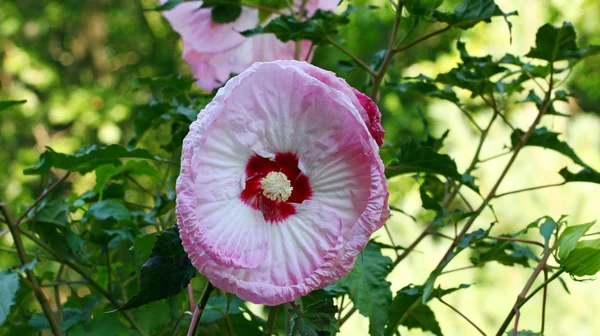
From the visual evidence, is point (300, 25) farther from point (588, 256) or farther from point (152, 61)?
point (152, 61)

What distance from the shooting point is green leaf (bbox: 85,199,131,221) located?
62 centimetres

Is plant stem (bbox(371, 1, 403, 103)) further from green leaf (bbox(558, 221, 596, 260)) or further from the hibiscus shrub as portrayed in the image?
green leaf (bbox(558, 221, 596, 260))

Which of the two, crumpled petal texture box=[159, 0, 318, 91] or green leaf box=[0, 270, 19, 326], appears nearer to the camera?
green leaf box=[0, 270, 19, 326]

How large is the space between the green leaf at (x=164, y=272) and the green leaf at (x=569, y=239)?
Result: 0.85 ft

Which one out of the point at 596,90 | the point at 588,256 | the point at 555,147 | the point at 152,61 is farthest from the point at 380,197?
the point at 152,61

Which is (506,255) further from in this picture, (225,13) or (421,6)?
(225,13)

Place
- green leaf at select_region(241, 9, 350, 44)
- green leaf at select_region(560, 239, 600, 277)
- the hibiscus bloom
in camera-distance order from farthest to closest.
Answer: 1. green leaf at select_region(241, 9, 350, 44)
2. green leaf at select_region(560, 239, 600, 277)
3. the hibiscus bloom

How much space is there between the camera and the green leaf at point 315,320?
424 mm

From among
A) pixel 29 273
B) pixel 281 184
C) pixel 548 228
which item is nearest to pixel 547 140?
pixel 548 228

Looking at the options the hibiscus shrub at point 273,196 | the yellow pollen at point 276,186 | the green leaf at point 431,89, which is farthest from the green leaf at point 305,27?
the yellow pollen at point 276,186

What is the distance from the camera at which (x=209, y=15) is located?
27.5 inches

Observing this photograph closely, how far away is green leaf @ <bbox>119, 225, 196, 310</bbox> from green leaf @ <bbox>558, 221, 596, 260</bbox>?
259mm

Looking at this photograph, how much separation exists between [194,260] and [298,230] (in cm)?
6

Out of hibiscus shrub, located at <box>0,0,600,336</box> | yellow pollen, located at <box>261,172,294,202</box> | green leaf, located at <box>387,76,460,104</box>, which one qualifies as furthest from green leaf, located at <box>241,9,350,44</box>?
yellow pollen, located at <box>261,172,294,202</box>
